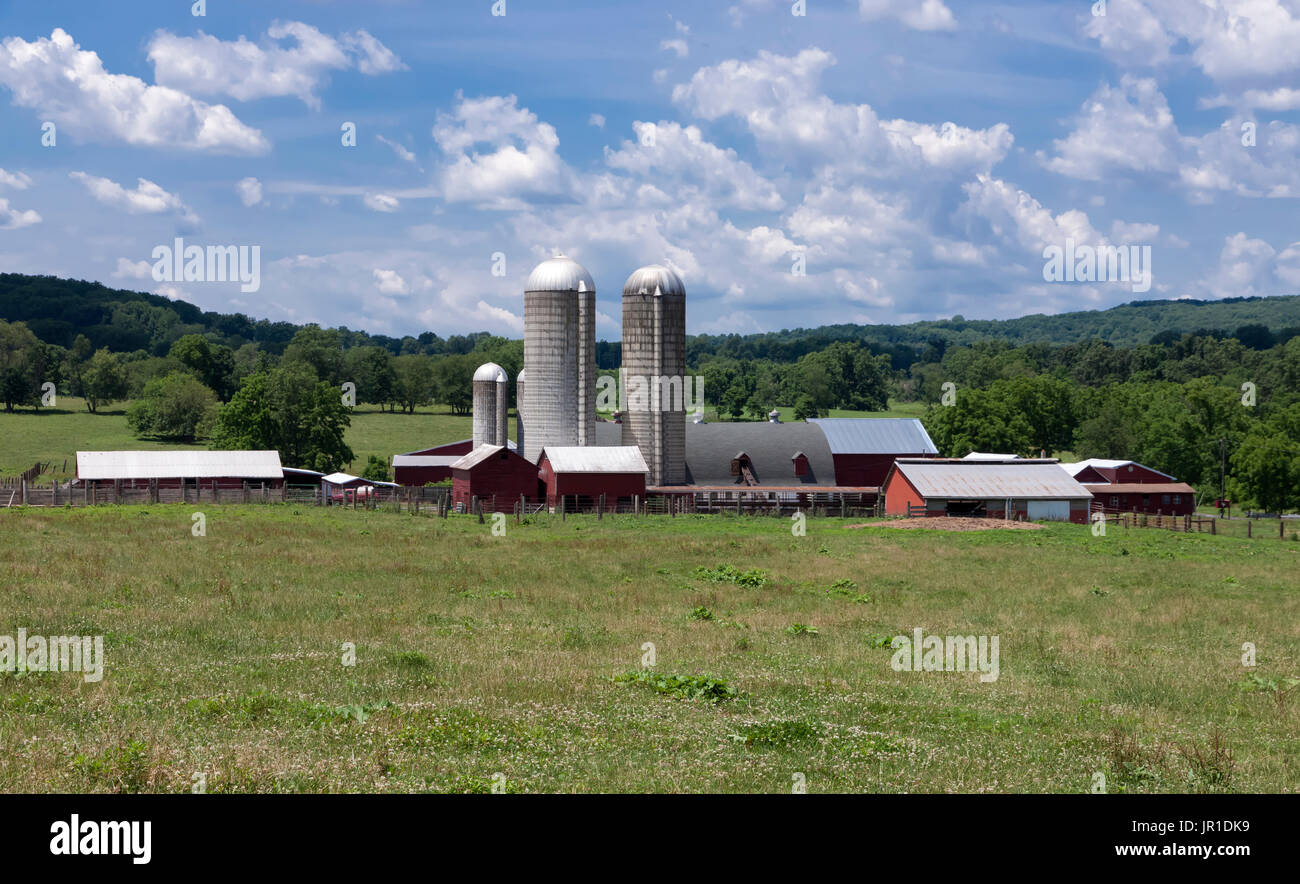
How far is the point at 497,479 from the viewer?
62.8 metres

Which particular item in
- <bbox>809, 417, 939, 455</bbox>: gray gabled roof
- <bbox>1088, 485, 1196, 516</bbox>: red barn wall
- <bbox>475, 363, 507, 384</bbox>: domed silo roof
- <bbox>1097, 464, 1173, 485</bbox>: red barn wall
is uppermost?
<bbox>475, 363, 507, 384</bbox>: domed silo roof

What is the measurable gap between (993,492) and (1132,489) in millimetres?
23052

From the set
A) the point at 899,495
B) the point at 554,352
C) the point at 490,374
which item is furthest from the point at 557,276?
the point at 899,495

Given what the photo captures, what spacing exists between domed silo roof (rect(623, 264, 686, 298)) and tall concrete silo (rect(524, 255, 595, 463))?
302 cm

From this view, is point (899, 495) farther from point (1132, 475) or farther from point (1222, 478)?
point (1222, 478)

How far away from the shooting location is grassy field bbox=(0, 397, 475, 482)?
100m

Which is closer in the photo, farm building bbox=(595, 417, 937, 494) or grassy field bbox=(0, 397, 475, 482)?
farm building bbox=(595, 417, 937, 494)

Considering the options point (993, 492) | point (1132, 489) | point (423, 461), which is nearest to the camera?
point (993, 492)

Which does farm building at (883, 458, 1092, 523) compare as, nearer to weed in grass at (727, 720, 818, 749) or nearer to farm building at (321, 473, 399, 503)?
farm building at (321, 473, 399, 503)

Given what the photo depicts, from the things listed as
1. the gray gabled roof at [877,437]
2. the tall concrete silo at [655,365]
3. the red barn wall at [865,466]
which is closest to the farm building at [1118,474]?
the gray gabled roof at [877,437]

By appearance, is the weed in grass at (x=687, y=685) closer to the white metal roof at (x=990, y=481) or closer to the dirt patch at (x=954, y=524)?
the dirt patch at (x=954, y=524)

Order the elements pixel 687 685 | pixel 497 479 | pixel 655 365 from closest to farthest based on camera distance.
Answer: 1. pixel 687 685
2. pixel 497 479
3. pixel 655 365

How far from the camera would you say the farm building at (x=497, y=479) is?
2456 inches

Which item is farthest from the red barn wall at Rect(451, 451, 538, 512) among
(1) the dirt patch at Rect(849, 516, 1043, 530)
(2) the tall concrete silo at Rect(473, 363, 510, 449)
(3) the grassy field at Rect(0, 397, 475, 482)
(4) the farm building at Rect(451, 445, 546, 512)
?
(3) the grassy field at Rect(0, 397, 475, 482)
